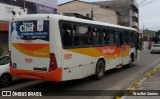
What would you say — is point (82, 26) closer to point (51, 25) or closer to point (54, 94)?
point (51, 25)

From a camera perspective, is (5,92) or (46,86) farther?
(46,86)

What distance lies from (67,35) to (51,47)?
0.92 m

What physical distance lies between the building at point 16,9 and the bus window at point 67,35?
32.3 ft

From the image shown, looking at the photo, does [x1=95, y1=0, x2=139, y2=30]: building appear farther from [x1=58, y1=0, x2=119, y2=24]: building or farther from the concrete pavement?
the concrete pavement

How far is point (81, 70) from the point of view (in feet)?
36.4

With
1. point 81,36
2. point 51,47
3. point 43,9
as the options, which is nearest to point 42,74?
point 51,47

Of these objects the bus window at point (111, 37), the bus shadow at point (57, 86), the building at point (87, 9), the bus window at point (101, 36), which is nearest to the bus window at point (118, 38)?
the bus window at point (111, 37)

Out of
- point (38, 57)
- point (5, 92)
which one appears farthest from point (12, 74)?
point (38, 57)

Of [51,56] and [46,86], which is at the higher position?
[51,56]

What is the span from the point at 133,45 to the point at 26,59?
33.2ft

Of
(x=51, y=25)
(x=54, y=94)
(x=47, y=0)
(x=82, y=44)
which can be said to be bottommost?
(x=54, y=94)

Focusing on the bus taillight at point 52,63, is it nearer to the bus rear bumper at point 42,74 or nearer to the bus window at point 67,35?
the bus rear bumper at point 42,74

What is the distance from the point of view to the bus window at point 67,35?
10.0 metres

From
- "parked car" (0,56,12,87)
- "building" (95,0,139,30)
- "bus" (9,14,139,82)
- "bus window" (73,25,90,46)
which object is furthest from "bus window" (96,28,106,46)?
"building" (95,0,139,30)
